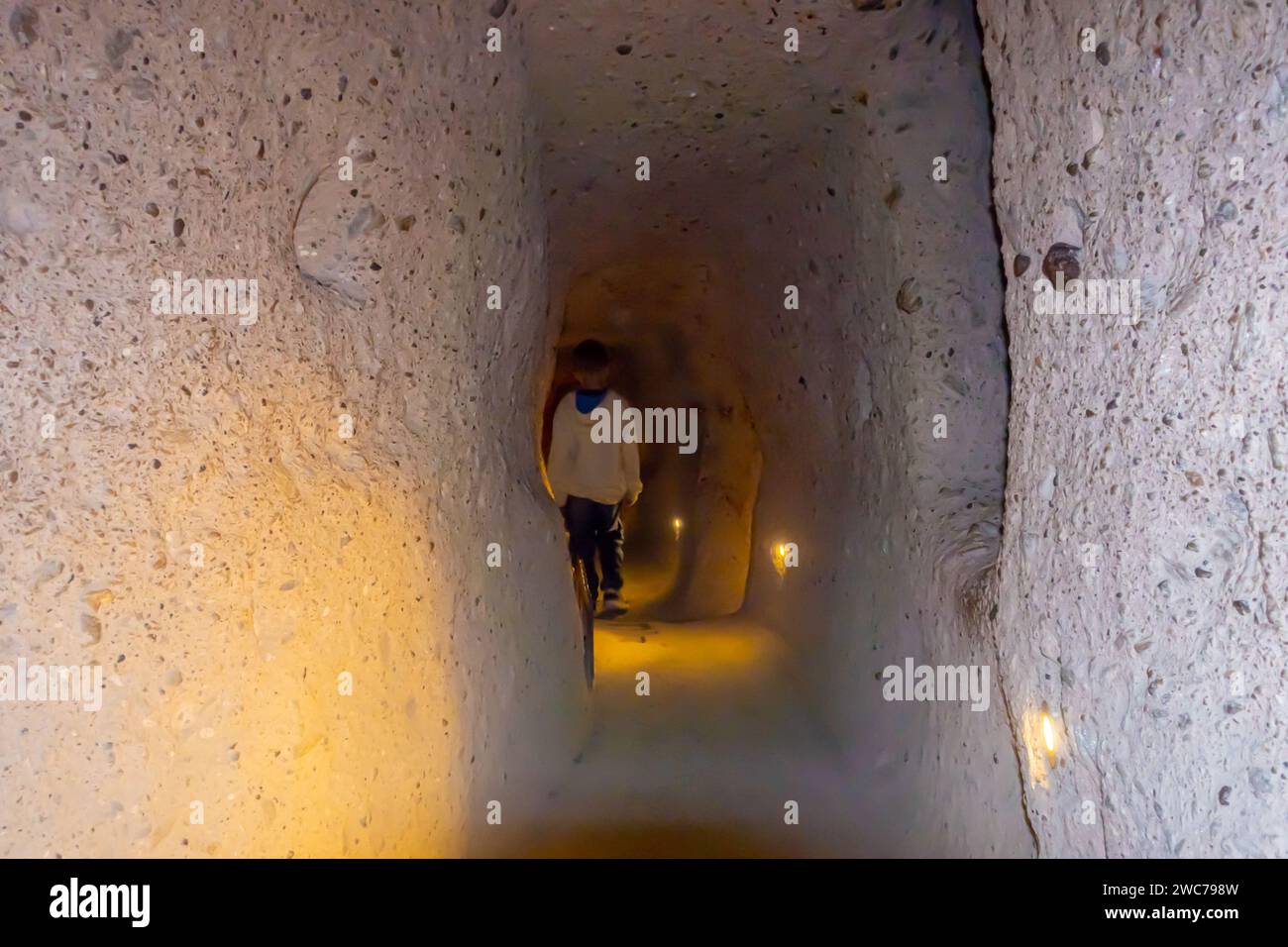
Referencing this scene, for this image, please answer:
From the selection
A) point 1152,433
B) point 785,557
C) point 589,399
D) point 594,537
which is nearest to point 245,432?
point 1152,433

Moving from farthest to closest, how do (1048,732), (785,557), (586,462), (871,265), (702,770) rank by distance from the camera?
(785,557) → (586,462) → (702,770) → (871,265) → (1048,732)

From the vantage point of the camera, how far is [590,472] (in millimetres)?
3980

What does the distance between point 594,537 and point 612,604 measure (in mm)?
466

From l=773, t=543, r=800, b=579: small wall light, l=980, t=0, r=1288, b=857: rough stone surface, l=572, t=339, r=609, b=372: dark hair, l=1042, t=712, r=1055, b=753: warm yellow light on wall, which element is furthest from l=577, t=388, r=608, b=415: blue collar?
l=1042, t=712, r=1055, b=753: warm yellow light on wall

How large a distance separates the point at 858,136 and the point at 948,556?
132 centimetres

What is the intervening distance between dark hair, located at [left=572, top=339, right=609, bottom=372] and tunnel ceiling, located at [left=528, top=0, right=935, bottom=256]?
1.75ft

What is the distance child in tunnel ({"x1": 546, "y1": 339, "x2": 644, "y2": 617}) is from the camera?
3857 millimetres

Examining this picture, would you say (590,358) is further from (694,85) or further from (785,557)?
(785,557)

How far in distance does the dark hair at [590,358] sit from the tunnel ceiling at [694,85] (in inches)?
21.0

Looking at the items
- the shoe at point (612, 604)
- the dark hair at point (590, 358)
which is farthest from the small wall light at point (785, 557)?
the dark hair at point (590, 358)

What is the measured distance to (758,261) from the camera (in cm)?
400
